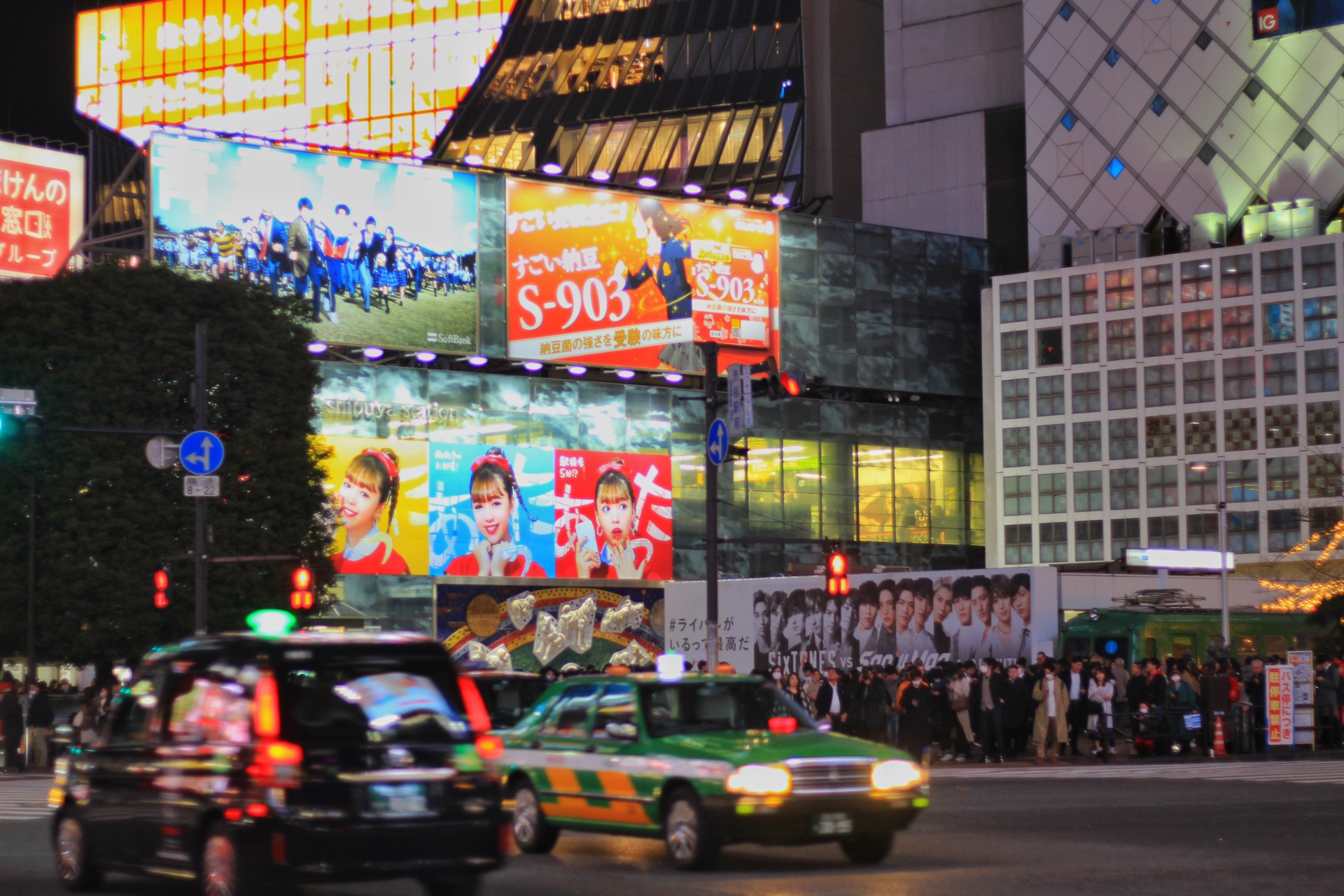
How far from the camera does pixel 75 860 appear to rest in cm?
1325

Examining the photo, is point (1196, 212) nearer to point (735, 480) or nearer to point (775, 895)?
point (735, 480)

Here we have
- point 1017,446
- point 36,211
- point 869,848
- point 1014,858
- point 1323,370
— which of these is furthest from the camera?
point 1017,446

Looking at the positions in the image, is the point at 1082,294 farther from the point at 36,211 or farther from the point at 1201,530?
the point at 36,211

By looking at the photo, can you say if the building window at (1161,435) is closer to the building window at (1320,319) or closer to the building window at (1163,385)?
the building window at (1163,385)

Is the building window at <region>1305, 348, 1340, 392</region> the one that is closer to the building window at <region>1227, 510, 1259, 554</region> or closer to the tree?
the building window at <region>1227, 510, 1259, 554</region>

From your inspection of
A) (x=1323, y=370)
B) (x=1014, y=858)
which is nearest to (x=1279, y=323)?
(x=1323, y=370)

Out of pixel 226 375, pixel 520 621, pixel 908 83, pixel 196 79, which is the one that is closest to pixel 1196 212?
pixel 908 83

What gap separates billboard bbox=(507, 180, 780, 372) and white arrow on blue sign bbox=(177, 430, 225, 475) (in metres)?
36.3

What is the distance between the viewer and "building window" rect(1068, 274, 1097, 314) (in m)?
66.5

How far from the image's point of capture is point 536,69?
80.9m

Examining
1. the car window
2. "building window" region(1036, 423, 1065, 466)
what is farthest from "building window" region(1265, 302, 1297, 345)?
the car window

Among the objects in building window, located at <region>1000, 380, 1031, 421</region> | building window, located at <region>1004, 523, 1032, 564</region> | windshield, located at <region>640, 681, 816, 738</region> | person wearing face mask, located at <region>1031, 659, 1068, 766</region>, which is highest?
building window, located at <region>1000, 380, 1031, 421</region>

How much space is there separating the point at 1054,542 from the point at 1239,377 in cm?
828

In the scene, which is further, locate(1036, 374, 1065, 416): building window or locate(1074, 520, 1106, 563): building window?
locate(1036, 374, 1065, 416): building window
